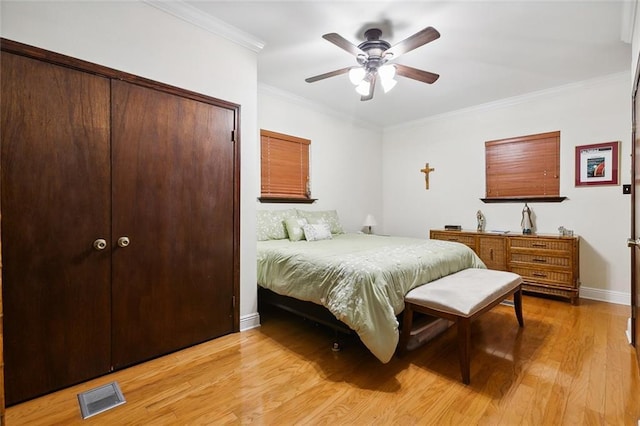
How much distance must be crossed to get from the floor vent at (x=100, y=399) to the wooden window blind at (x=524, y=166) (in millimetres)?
4491

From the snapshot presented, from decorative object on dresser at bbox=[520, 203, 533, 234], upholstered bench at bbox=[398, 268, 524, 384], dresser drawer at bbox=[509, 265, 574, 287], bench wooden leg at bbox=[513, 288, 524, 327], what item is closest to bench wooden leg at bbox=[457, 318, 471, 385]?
upholstered bench at bbox=[398, 268, 524, 384]

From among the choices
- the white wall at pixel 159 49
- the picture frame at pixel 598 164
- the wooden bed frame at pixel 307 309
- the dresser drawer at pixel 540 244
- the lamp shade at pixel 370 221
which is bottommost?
the wooden bed frame at pixel 307 309

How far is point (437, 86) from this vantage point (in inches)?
144

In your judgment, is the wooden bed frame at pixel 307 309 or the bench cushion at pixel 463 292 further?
the wooden bed frame at pixel 307 309

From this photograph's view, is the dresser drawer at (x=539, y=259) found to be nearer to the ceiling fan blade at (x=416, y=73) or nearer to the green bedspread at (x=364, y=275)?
the green bedspread at (x=364, y=275)

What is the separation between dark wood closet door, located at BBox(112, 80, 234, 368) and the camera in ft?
6.61

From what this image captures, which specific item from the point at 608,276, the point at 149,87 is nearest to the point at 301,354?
the point at 149,87

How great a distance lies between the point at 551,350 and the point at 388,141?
12.9 feet

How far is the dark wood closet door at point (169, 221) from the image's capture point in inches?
79.4

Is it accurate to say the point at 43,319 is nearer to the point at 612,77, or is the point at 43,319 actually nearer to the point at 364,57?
the point at 364,57

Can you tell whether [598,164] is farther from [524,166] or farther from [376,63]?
[376,63]

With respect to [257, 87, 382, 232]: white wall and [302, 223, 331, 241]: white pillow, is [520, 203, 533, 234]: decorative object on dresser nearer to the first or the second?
[257, 87, 382, 232]: white wall

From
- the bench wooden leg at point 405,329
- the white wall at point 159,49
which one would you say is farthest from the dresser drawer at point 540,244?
the white wall at point 159,49

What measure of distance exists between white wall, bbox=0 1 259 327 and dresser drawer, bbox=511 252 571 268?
3.06m
